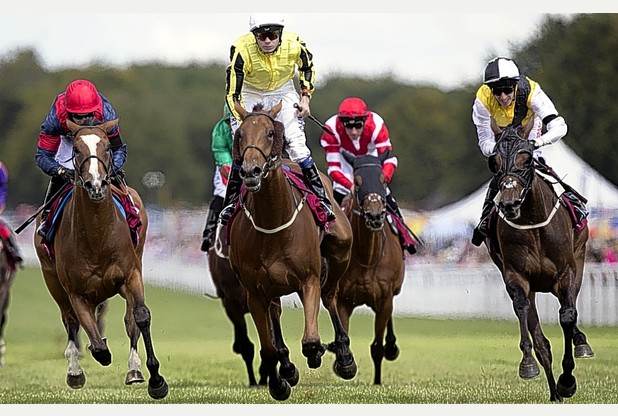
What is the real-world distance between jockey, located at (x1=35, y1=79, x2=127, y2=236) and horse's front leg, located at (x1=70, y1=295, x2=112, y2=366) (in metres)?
0.76

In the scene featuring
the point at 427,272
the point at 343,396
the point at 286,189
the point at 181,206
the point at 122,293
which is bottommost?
the point at 181,206

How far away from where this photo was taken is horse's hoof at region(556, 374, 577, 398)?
1063 centimetres

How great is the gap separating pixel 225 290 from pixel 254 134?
427 cm

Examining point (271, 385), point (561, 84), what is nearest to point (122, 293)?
point (271, 385)

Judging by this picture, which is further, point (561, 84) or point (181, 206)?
point (181, 206)

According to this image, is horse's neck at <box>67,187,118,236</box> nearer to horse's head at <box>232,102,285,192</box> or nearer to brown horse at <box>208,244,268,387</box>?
horse's head at <box>232,102,285,192</box>

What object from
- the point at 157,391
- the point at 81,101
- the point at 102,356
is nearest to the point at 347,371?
the point at 157,391

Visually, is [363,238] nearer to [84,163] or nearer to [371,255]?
[371,255]

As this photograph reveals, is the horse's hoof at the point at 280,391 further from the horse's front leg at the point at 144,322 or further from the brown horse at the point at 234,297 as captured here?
the brown horse at the point at 234,297

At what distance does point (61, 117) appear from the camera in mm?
10867

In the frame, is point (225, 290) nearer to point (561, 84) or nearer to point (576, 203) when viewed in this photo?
point (576, 203)

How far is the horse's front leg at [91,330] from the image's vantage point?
1029cm

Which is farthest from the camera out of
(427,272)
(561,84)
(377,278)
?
(561,84)

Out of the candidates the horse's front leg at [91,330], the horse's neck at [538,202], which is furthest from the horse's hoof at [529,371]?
the horse's front leg at [91,330]
